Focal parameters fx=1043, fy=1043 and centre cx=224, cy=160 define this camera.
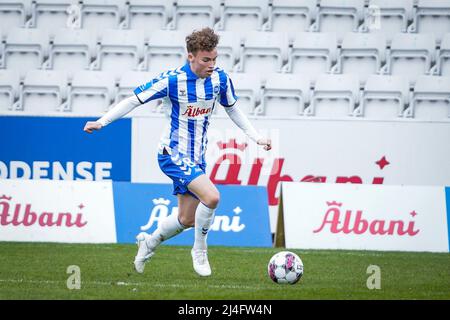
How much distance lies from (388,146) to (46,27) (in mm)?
6855

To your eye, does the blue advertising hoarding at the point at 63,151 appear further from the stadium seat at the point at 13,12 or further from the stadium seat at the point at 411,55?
the stadium seat at the point at 411,55

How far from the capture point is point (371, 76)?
686 inches

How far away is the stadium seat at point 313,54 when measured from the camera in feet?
58.6

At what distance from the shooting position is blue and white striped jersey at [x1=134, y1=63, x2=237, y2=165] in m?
9.84

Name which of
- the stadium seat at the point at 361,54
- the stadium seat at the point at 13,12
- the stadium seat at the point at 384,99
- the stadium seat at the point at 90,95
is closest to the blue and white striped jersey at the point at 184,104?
the stadium seat at the point at 90,95

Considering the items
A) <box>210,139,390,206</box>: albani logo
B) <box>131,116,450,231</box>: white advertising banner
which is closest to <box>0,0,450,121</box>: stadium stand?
<box>131,116,450,231</box>: white advertising banner

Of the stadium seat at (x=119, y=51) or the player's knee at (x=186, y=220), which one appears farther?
the stadium seat at (x=119, y=51)

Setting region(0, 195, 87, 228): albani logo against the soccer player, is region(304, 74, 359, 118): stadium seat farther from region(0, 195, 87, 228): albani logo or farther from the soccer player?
the soccer player

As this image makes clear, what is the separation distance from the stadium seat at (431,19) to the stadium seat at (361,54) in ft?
3.26

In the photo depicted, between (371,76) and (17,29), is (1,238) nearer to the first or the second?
(17,29)

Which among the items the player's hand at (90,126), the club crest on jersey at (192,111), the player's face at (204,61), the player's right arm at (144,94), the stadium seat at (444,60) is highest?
the stadium seat at (444,60)

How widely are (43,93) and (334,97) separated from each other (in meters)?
4.83

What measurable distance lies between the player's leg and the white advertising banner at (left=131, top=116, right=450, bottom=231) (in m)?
5.79
